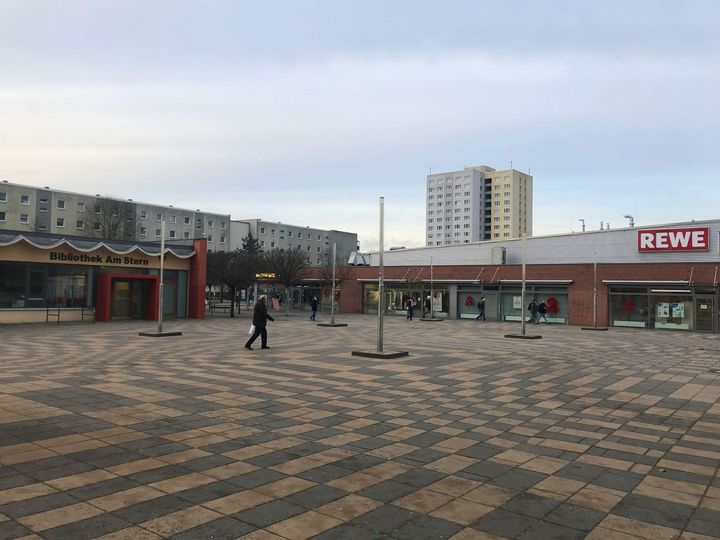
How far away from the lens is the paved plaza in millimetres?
4445

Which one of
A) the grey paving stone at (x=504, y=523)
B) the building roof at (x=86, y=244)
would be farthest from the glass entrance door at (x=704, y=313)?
the grey paving stone at (x=504, y=523)

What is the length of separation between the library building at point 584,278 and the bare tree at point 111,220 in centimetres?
3776

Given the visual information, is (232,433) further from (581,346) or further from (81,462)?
(581,346)

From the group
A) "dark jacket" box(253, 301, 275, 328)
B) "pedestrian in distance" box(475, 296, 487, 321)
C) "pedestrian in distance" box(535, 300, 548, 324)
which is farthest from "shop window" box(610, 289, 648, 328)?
"dark jacket" box(253, 301, 275, 328)

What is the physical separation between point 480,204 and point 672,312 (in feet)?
377

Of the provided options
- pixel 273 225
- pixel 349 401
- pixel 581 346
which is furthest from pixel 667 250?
pixel 273 225

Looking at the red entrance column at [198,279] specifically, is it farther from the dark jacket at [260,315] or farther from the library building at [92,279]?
the dark jacket at [260,315]

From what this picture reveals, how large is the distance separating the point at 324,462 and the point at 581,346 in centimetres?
1643

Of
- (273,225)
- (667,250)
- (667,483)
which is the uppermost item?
(273,225)

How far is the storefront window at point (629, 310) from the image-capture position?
106 feet

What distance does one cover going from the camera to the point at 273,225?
10350cm

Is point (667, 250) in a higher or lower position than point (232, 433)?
higher

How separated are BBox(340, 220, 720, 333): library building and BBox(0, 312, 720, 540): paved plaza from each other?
17305mm

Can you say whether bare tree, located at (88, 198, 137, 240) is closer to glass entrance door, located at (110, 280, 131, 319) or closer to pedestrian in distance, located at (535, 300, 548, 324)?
glass entrance door, located at (110, 280, 131, 319)
